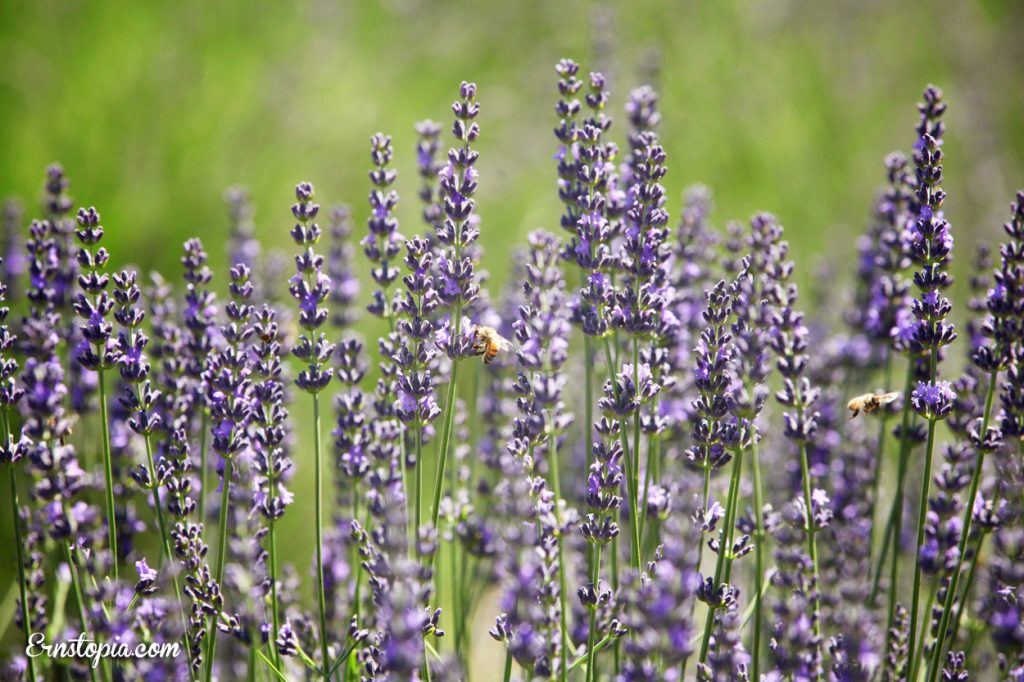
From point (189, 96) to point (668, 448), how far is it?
2968mm

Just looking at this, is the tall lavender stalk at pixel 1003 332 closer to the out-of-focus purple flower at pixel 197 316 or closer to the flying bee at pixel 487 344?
the flying bee at pixel 487 344

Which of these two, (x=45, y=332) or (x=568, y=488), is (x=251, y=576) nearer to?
(x=45, y=332)

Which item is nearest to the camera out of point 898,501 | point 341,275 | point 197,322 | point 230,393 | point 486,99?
point 230,393

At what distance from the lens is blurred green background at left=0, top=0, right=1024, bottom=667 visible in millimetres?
3598

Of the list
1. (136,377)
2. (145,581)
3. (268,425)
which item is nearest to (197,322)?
(136,377)

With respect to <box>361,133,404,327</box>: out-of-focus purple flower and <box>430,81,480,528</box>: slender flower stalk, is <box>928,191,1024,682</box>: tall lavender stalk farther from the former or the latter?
<box>361,133,404,327</box>: out-of-focus purple flower

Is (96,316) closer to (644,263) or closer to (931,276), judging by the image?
(644,263)

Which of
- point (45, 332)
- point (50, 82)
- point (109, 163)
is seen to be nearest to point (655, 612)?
point (45, 332)

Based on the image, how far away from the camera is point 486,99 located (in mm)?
4906

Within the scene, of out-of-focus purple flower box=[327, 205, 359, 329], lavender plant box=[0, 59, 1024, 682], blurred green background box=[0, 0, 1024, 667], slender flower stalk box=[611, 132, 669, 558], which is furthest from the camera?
blurred green background box=[0, 0, 1024, 667]

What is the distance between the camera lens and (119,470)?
1.97 meters

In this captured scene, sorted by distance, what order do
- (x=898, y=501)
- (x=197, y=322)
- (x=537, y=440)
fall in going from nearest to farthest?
1. (x=537, y=440)
2. (x=197, y=322)
3. (x=898, y=501)

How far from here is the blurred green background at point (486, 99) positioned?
3.60m

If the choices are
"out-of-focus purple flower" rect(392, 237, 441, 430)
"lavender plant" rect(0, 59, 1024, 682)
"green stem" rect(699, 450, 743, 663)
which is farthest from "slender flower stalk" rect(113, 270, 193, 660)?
"green stem" rect(699, 450, 743, 663)
